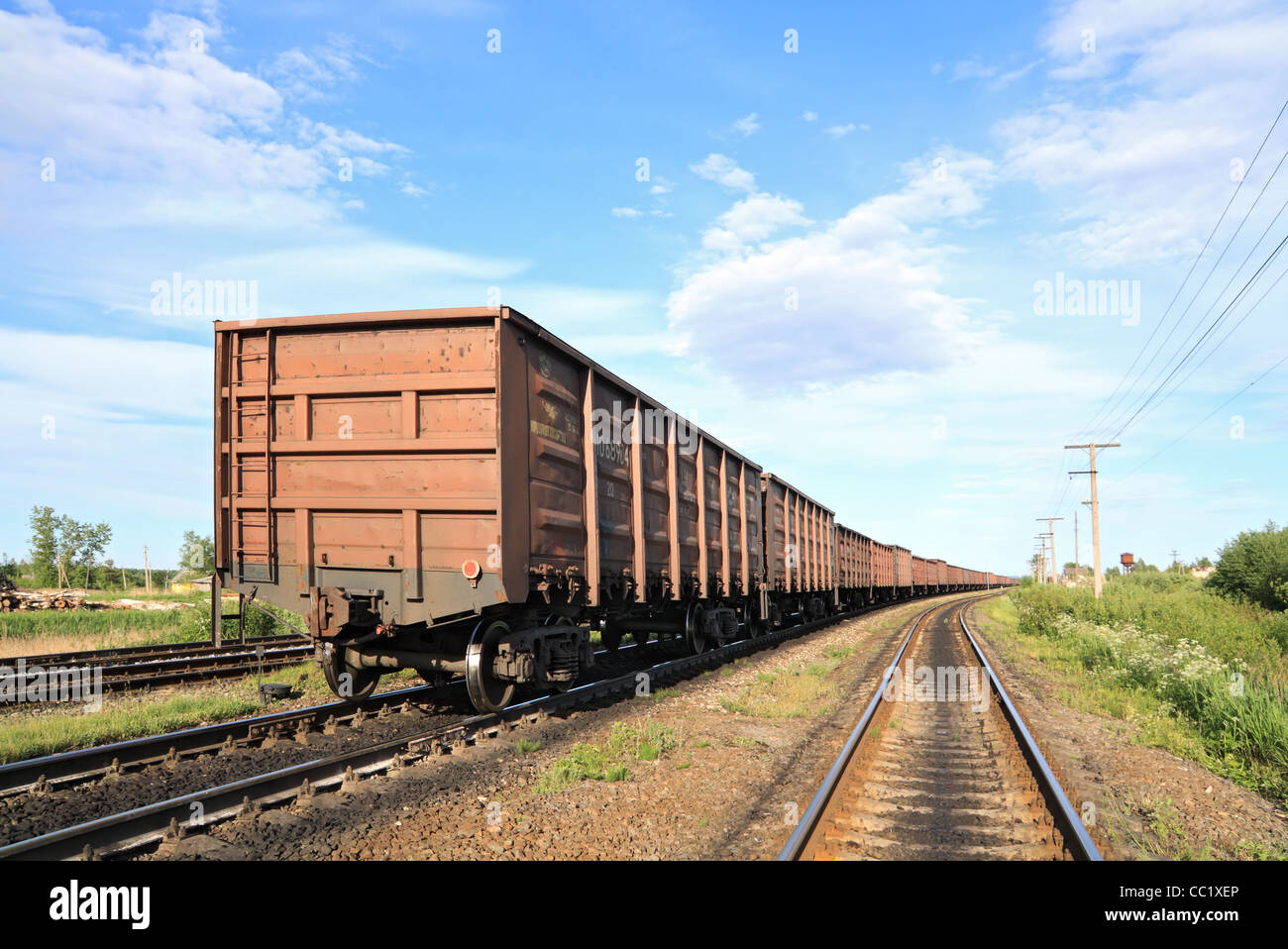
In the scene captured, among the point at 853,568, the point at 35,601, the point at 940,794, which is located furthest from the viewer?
the point at 853,568

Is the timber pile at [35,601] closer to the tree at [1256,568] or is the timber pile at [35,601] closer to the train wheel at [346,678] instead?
the train wheel at [346,678]

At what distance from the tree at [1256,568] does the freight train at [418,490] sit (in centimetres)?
2920

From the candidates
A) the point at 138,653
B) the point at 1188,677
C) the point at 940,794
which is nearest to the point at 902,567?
the point at 1188,677

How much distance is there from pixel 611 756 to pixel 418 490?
3178mm

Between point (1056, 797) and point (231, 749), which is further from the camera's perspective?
point (231, 749)

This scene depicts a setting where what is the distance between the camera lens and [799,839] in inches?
183

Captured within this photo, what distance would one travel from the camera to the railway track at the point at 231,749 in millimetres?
4707

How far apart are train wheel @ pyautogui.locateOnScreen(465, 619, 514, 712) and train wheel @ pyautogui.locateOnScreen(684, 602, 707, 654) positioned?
19.9ft

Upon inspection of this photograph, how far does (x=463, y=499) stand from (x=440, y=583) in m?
0.85

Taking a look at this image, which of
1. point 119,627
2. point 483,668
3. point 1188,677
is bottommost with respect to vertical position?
point 119,627

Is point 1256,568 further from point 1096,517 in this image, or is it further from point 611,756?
point 611,756

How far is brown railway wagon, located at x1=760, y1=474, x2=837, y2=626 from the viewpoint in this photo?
18.6 meters

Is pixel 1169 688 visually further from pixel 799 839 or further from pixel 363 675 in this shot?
pixel 363 675

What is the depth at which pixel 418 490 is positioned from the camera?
763cm
